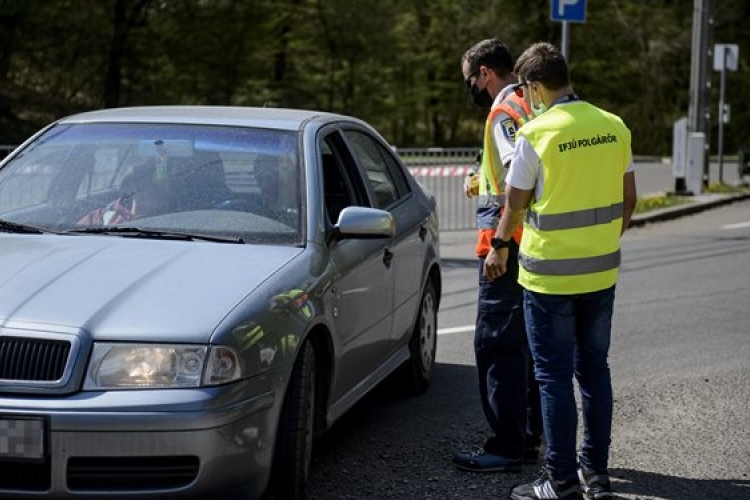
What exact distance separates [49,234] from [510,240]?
1.92 meters

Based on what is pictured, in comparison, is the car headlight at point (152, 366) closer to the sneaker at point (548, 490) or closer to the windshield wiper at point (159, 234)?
the windshield wiper at point (159, 234)

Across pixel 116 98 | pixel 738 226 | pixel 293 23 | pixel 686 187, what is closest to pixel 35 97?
pixel 116 98

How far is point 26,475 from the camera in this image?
439cm

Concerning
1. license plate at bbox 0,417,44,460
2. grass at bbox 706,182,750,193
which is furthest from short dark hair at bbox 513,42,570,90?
grass at bbox 706,182,750,193

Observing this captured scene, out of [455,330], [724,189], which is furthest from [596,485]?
[724,189]

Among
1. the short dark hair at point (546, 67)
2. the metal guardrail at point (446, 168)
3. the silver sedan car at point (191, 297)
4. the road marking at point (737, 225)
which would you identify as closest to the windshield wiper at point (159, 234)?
the silver sedan car at point (191, 297)

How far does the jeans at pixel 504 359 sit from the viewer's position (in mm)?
5684

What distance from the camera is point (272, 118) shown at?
6.23 metres

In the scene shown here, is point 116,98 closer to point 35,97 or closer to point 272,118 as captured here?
point 35,97

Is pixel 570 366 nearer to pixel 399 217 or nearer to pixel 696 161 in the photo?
pixel 399 217

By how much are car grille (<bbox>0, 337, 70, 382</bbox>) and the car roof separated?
Result: 1914 mm

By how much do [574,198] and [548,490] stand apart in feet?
3.85

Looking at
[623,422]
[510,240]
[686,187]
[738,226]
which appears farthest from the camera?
[686,187]

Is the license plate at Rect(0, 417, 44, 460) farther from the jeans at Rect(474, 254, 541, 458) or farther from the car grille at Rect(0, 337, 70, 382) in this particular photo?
the jeans at Rect(474, 254, 541, 458)
